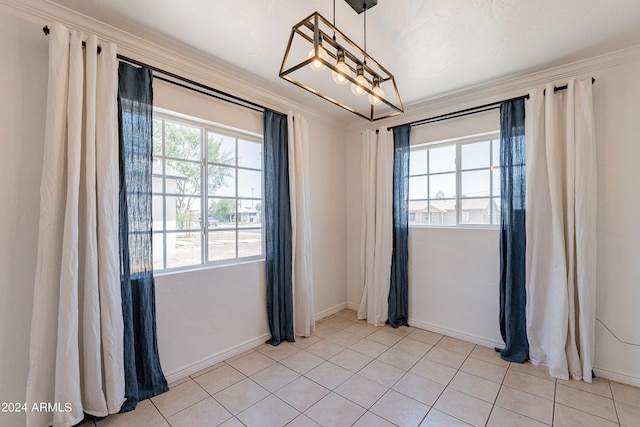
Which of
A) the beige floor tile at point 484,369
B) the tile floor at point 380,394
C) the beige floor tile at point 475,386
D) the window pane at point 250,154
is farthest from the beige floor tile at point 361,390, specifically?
the window pane at point 250,154

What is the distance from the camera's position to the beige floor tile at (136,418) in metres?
1.76

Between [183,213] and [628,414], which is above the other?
[183,213]

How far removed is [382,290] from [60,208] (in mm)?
3095

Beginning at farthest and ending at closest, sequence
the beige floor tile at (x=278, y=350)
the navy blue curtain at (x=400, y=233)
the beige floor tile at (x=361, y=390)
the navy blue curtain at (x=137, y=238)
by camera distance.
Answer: the navy blue curtain at (x=400, y=233) < the beige floor tile at (x=278, y=350) < the beige floor tile at (x=361, y=390) < the navy blue curtain at (x=137, y=238)

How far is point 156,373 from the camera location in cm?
205

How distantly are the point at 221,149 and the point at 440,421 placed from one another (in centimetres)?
281

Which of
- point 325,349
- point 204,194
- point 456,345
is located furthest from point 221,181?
point 456,345

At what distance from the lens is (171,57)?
2.16 metres

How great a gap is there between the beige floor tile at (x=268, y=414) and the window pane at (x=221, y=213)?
1.52 m

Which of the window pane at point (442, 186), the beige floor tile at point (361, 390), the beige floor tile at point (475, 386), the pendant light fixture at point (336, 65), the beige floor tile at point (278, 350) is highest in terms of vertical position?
the pendant light fixture at point (336, 65)

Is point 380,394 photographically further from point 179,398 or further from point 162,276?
point 162,276

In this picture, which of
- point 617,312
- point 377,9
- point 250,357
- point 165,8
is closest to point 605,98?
point 617,312

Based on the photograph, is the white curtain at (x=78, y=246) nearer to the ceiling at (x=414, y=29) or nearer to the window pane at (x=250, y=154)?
the ceiling at (x=414, y=29)

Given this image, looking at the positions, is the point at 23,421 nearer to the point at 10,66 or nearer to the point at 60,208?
the point at 60,208
